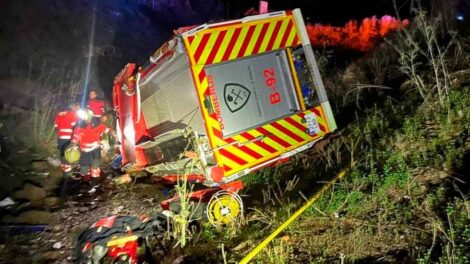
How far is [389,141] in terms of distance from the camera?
3.86 meters

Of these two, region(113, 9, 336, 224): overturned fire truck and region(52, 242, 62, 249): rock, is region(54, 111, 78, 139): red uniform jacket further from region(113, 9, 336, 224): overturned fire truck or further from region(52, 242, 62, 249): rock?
region(52, 242, 62, 249): rock

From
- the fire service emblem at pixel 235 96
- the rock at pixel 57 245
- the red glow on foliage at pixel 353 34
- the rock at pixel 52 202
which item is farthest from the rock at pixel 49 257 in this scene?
the red glow on foliage at pixel 353 34

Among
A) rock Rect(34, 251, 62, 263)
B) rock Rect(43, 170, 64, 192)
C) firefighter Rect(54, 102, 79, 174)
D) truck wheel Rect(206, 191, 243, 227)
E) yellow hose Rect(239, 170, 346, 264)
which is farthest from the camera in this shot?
firefighter Rect(54, 102, 79, 174)

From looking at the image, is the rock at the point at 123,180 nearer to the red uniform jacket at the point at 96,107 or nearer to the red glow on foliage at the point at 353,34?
the red uniform jacket at the point at 96,107

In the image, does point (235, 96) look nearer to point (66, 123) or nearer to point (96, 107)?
point (96, 107)

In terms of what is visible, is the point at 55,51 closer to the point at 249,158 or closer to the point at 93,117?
the point at 93,117

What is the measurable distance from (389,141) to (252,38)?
1.75 metres

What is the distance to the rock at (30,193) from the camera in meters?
5.32

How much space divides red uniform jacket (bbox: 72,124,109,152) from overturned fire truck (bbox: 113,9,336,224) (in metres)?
2.20

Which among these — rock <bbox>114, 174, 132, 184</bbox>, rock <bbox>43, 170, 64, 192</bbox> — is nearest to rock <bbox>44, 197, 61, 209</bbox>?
rock <bbox>43, 170, 64, 192</bbox>

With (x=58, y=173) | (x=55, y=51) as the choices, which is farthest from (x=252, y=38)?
(x=55, y=51)

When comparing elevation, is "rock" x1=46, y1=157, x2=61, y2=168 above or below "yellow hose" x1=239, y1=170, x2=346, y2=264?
above

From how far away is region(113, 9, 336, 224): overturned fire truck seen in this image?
12.7 feet

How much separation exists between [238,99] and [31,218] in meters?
2.88
